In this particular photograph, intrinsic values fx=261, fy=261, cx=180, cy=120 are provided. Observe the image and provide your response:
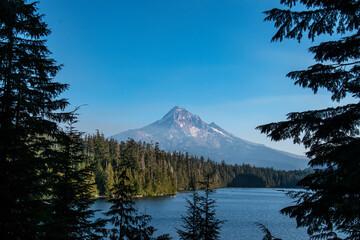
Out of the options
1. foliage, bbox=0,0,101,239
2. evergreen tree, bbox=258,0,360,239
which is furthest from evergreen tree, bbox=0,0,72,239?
evergreen tree, bbox=258,0,360,239

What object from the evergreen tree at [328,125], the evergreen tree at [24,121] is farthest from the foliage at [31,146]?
the evergreen tree at [328,125]

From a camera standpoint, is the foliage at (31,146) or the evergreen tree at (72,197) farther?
the evergreen tree at (72,197)

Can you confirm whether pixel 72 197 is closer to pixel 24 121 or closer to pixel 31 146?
pixel 24 121

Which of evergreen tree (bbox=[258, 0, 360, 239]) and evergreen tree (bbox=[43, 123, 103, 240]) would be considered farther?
evergreen tree (bbox=[43, 123, 103, 240])

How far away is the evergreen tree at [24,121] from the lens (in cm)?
487

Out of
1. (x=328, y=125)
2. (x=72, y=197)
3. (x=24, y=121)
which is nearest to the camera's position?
(x=328, y=125)

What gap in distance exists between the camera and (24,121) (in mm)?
9992

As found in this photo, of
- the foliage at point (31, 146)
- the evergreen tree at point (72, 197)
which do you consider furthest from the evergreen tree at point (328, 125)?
the evergreen tree at point (72, 197)

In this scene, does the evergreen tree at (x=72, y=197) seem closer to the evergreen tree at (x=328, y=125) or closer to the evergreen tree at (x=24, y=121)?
the evergreen tree at (x=24, y=121)

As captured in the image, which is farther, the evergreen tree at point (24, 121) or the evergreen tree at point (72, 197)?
the evergreen tree at point (72, 197)

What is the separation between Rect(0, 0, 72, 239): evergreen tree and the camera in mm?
4867

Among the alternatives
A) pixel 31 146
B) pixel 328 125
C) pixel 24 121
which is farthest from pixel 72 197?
pixel 328 125

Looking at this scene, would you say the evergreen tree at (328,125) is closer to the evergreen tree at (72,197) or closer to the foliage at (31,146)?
the foliage at (31,146)

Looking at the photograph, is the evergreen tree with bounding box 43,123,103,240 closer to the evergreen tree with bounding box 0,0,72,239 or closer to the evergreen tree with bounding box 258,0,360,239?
the evergreen tree with bounding box 0,0,72,239
